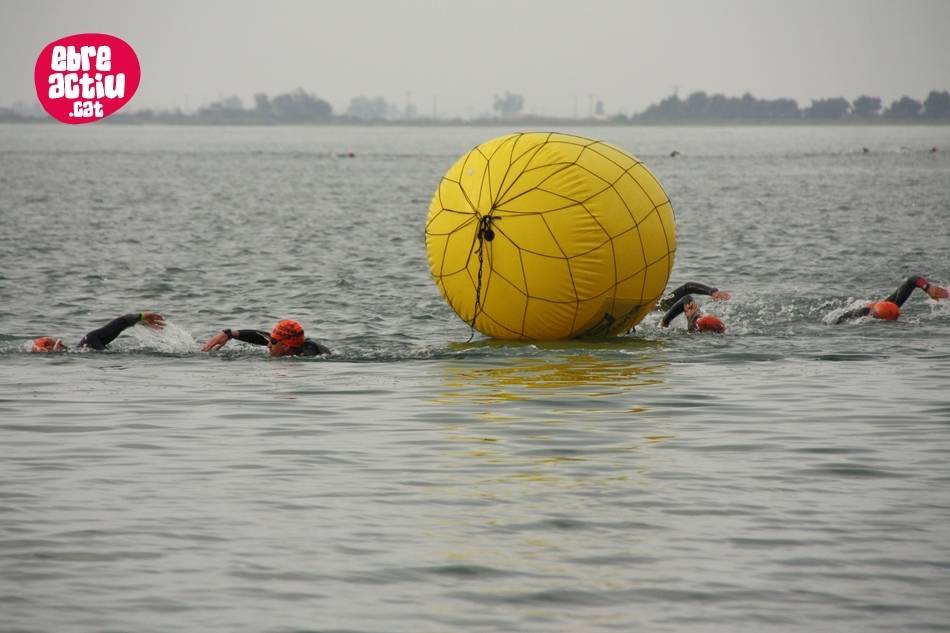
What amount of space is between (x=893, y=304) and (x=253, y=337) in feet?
28.7

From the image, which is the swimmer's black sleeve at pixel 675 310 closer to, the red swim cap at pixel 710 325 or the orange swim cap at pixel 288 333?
the red swim cap at pixel 710 325

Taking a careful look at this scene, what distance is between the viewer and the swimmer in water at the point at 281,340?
1673 centimetres

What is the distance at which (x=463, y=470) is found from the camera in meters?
11.1

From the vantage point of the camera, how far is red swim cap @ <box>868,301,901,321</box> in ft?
62.1

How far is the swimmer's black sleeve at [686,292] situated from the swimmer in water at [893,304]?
6.09ft

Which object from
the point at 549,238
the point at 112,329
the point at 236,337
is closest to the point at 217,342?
the point at 236,337

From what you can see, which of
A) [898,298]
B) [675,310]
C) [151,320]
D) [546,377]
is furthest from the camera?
[898,298]

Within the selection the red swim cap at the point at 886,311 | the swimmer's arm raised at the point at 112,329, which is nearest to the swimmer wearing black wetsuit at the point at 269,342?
the swimmer's arm raised at the point at 112,329

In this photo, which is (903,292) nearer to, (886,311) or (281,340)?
(886,311)

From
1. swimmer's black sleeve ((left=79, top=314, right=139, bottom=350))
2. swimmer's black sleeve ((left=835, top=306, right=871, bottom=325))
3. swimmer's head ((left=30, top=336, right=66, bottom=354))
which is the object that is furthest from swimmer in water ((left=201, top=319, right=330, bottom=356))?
swimmer's black sleeve ((left=835, top=306, right=871, bottom=325))

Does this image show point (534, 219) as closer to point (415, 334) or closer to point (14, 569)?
point (415, 334)

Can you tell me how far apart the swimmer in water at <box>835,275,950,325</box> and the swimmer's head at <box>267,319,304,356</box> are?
7.57 metres

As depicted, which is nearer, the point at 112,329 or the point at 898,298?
the point at 112,329

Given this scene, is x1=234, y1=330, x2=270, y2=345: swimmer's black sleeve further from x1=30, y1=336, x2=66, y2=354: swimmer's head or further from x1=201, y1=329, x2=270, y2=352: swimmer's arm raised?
x1=30, y1=336, x2=66, y2=354: swimmer's head
